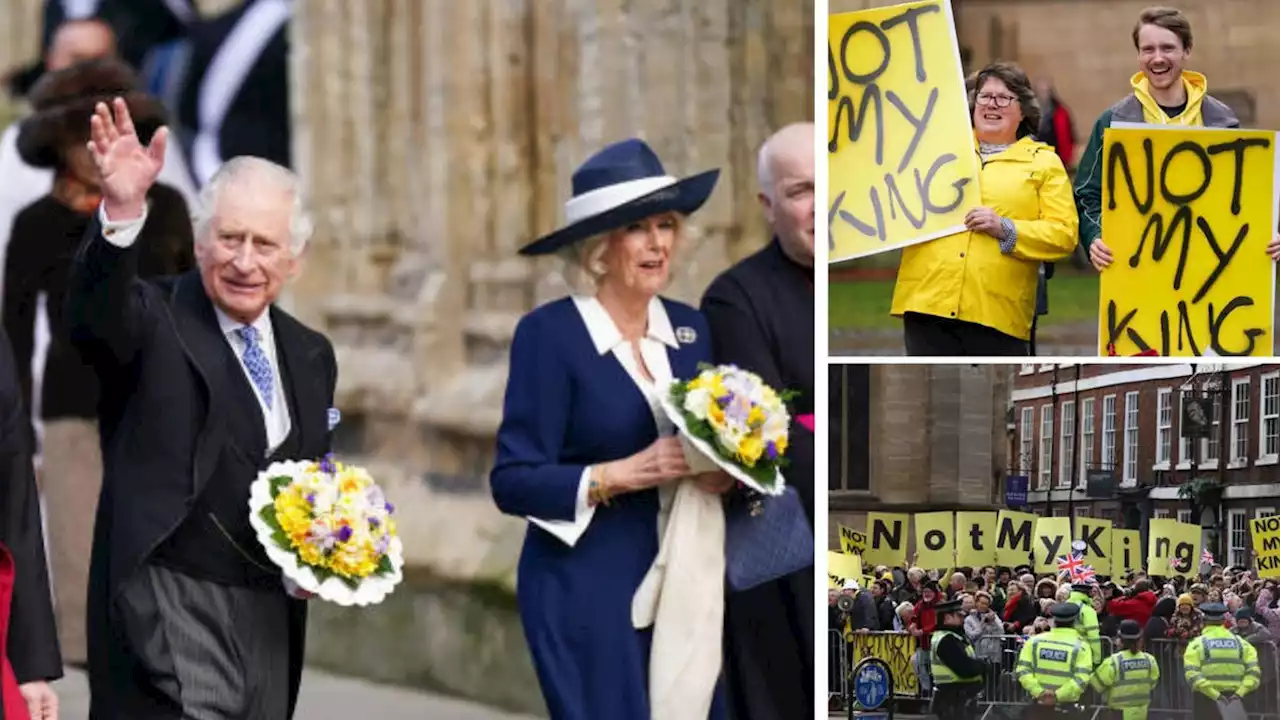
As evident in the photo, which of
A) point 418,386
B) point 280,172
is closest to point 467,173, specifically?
point 418,386

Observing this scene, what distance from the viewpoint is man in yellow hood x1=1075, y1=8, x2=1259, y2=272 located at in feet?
16.9

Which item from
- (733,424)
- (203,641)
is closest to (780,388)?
(733,424)

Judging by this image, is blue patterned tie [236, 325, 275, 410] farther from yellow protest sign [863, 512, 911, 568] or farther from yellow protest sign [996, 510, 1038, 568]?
yellow protest sign [996, 510, 1038, 568]

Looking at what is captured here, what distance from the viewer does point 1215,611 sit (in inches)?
214

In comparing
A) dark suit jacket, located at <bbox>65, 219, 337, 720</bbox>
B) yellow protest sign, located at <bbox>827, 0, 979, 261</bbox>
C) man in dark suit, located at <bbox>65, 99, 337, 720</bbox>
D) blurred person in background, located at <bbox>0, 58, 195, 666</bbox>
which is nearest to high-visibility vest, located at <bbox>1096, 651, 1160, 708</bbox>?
yellow protest sign, located at <bbox>827, 0, 979, 261</bbox>

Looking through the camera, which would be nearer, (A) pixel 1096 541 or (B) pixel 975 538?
(A) pixel 1096 541

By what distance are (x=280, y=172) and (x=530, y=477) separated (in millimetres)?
900

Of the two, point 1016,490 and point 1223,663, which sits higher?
point 1016,490

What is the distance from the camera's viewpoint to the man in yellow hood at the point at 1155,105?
5.16m

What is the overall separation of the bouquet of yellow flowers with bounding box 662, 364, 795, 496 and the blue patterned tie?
0.89 m

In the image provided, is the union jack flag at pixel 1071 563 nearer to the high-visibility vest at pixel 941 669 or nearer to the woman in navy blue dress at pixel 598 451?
the high-visibility vest at pixel 941 669

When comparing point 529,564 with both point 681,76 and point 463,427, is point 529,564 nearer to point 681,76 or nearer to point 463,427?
point 463,427

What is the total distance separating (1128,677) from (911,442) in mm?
738

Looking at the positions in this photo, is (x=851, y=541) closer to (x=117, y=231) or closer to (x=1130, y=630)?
(x=1130, y=630)
